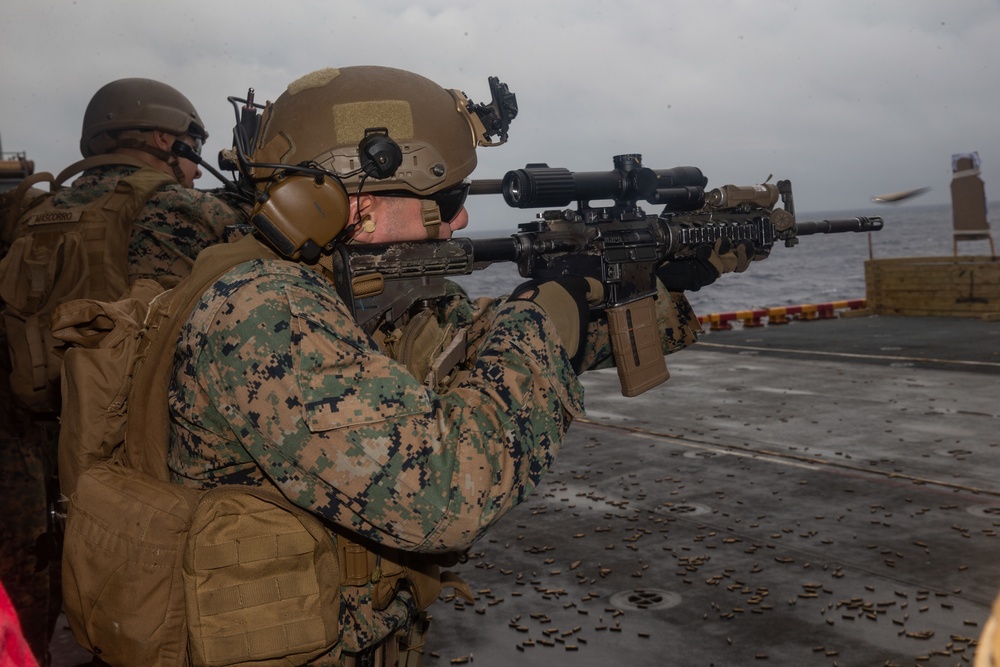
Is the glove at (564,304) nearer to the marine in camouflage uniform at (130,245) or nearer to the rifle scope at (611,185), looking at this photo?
the rifle scope at (611,185)

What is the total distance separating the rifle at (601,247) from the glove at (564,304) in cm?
15

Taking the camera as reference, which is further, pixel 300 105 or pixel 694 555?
Result: pixel 694 555

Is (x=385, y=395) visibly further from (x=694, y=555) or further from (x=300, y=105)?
(x=694, y=555)

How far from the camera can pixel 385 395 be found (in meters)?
1.83

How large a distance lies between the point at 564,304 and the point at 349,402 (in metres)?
0.76

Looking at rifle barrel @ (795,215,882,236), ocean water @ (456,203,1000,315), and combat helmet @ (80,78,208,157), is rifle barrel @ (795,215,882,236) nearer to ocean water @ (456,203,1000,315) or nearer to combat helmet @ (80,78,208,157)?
combat helmet @ (80,78,208,157)

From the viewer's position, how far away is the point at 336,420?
5.88 feet

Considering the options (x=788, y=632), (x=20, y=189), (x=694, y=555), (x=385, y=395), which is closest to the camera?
(x=385, y=395)

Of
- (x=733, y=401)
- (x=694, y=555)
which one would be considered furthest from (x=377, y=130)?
(x=733, y=401)


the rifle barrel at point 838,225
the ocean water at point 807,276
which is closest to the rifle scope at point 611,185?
the rifle barrel at point 838,225

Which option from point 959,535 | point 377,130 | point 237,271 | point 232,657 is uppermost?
point 377,130

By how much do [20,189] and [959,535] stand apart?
17.3 feet

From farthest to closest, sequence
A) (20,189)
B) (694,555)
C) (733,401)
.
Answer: (733,401)
(694,555)
(20,189)

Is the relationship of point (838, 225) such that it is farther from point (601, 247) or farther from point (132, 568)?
point (132, 568)
